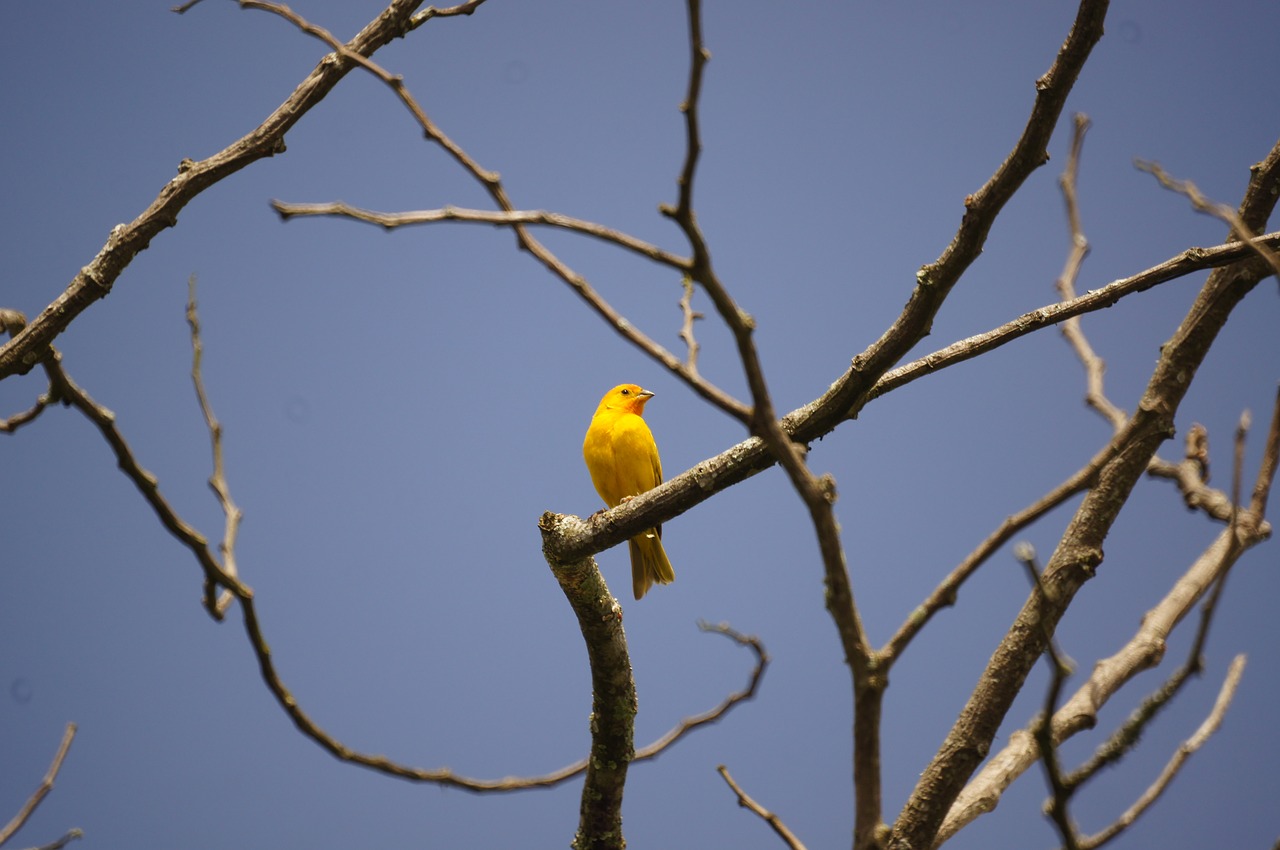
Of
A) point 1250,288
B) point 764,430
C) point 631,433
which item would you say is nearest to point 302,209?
point 764,430

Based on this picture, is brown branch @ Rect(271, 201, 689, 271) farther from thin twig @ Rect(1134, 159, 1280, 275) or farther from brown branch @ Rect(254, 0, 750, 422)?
thin twig @ Rect(1134, 159, 1280, 275)

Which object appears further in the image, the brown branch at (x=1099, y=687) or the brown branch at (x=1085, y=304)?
the brown branch at (x=1099, y=687)

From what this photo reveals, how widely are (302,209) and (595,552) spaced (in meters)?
2.11

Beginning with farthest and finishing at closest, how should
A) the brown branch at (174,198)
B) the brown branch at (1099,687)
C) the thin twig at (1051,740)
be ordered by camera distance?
the brown branch at (1099,687)
the brown branch at (174,198)
the thin twig at (1051,740)

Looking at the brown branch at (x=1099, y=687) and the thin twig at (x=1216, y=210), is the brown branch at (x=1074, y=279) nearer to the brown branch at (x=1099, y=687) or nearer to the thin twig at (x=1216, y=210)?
the brown branch at (x=1099, y=687)

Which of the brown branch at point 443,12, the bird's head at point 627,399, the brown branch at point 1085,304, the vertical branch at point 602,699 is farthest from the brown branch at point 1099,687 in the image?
the bird's head at point 627,399

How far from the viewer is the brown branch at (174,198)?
2.53m

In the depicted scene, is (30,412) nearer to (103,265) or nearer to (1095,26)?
(103,265)

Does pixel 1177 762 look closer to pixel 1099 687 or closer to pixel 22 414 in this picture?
pixel 1099 687

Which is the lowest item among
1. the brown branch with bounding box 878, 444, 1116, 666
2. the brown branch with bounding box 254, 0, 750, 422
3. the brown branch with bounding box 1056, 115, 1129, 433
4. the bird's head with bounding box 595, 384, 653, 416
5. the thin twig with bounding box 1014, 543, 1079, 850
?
the thin twig with bounding box 1014, 543, 1079, 850

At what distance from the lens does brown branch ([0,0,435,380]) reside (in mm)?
2533

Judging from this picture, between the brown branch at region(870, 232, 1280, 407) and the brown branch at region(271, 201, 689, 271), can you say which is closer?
the brown branch at region(271, 201, 689, 271)

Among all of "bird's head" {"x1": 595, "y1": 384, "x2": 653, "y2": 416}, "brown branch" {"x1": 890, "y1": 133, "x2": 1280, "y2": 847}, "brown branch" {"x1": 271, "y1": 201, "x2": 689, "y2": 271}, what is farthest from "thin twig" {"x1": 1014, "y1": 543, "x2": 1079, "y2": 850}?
"bird's head" {"x1": 595, "y1": 384, "x2": 653, "y2": 416}

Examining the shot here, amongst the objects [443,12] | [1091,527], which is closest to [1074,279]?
[1091,527]
